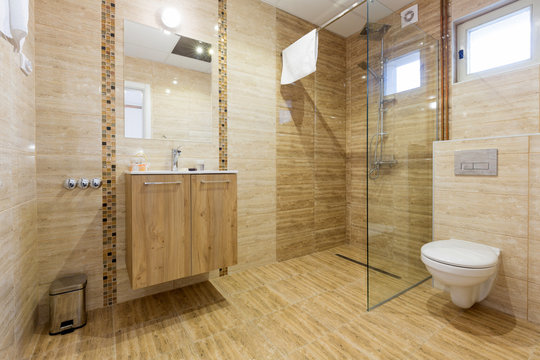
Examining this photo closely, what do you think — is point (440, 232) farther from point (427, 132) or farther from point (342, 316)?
point (342, 316)

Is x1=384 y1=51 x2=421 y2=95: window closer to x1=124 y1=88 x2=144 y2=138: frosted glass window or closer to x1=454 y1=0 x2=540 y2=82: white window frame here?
x1=454 y1=0 x2=540 y2=82: white window frame

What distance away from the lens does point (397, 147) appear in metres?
1.96

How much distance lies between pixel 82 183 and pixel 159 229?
2.10ft

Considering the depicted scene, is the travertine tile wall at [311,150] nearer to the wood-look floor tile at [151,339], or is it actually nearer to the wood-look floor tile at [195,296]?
the wood-look floor tile at [195,296]

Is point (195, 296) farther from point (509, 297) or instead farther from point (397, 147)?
point (509, 297)

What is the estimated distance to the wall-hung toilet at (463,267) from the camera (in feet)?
4.82

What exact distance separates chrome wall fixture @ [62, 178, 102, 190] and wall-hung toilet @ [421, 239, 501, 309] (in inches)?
89.4

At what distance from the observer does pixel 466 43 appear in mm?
2162

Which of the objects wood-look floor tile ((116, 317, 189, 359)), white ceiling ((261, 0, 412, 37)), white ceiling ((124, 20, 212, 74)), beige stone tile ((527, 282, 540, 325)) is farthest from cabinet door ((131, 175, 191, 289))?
beige stone tile ((527, 282, 540, 325))

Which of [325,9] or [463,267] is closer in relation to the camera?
[463,267]

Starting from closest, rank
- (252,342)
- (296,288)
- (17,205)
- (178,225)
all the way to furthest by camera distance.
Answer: (17,205) → (252,342) → (178,225) → (296,288)

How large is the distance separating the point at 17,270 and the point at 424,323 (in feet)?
7.68

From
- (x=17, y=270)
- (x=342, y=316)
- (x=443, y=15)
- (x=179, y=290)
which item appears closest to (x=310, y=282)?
Answer: (x=342, y=316)

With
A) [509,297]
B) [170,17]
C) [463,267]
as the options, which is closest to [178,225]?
[170,17]
